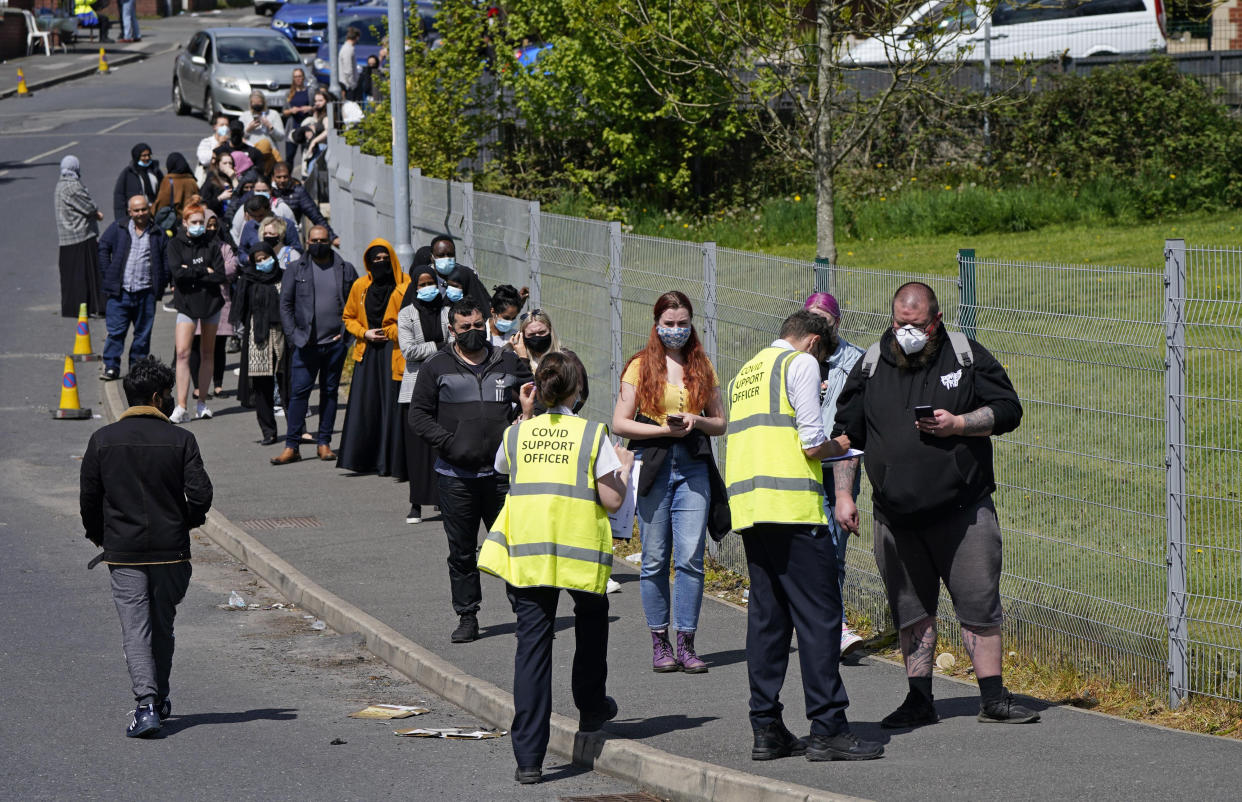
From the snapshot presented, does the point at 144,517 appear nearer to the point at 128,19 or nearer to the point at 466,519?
the point at 466,519

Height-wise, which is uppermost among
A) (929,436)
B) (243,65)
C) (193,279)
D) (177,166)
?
(243,65)

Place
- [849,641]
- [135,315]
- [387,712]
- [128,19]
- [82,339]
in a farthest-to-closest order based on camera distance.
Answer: [128,19], [82,339], [135,315], [849,641], [387,712]

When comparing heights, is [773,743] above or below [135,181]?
below

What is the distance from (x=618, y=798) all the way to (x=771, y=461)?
1536 mm

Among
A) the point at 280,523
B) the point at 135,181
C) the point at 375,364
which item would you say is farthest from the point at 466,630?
the point at 135,181

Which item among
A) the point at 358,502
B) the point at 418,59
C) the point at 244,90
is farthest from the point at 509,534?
the point at 244,90

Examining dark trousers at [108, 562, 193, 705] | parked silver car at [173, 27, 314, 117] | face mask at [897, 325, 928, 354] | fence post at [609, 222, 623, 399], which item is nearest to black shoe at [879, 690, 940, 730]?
face mask at [897, 325, 928, 354]

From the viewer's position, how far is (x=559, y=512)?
6938 millimetres

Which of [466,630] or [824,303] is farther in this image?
[466,630]

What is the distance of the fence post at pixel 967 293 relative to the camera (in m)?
8.43

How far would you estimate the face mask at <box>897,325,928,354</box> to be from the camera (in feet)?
22.3

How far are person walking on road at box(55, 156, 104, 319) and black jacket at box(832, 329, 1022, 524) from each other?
1510 centimetres

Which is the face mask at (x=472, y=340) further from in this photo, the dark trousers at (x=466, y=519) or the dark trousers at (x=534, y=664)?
the dark trousers at (x=534, y=664)

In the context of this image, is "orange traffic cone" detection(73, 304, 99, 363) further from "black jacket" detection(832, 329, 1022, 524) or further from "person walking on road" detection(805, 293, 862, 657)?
"black jacket" detection(832, 329, 1022, 524)
